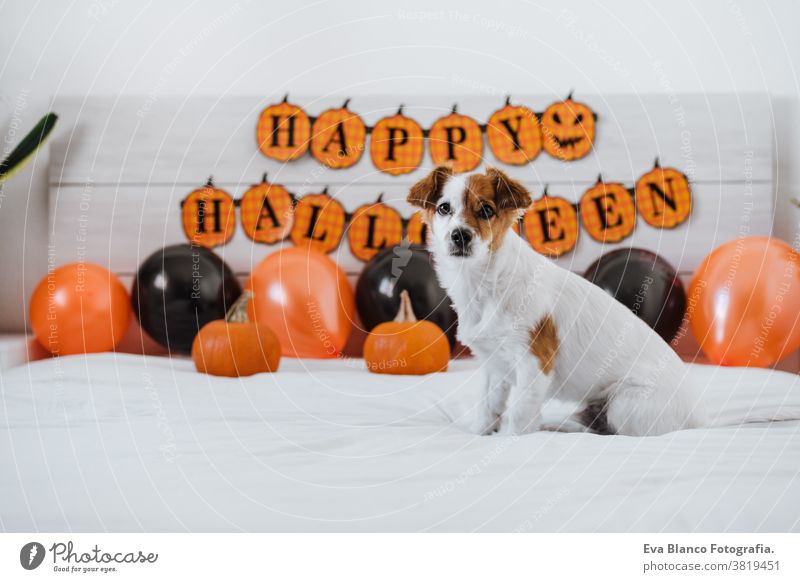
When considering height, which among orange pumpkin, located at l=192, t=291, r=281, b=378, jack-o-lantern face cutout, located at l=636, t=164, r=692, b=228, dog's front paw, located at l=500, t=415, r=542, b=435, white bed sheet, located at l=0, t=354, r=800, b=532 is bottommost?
white bed sheet, located at l=0, t=354, r=800, b=532

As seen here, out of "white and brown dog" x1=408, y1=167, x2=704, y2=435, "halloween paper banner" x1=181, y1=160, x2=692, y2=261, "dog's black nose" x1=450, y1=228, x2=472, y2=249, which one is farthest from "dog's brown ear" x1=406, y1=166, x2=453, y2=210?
"halloween paper banner" x1=181, y1=160, x2=692, y2=261

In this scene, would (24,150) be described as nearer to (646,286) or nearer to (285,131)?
(285,131)

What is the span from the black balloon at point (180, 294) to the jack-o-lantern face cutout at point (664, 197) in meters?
2.53

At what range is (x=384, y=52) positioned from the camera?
414 cm

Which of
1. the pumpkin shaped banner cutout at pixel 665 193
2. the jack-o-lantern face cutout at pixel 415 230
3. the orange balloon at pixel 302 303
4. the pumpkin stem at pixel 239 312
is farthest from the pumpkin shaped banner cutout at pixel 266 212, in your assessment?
the pumpkin shaped banner cutout at pixel 665 193

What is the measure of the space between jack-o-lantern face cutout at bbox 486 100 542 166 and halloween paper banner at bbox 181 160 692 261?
0.28 meters

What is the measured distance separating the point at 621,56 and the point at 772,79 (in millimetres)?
960

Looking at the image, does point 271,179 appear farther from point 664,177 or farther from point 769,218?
point 769,218

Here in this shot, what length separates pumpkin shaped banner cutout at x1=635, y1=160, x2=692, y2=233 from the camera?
165 inches

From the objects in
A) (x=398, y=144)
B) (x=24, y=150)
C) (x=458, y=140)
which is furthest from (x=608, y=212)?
(x=24, y=150)

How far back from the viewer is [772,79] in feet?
13.6

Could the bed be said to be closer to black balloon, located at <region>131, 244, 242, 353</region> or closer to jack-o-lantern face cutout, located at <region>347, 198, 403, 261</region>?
jack-o-lantern face cutout, located at <region>347, 198, 403, 261</region>

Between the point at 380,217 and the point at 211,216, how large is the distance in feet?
3.45

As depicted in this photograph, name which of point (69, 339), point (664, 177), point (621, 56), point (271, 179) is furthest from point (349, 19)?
point (69, 339)
